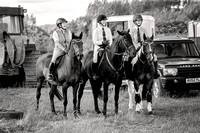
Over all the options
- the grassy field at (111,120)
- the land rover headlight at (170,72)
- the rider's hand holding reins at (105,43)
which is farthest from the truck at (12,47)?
the rider's hand holding reins at (105,43)

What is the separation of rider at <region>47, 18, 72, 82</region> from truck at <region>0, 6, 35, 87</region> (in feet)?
18.6

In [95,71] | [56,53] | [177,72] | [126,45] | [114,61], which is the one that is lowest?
[177,72]

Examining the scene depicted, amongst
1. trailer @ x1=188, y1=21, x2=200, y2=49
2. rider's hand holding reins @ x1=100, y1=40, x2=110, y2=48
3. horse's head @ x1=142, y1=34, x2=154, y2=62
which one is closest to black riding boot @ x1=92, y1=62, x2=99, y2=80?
rider's hand holding reins @ x1=100, y1=40, x2=110, y2=48

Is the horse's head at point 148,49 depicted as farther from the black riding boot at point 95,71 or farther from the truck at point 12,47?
the truck at point 12,47

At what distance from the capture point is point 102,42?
37.5 ft

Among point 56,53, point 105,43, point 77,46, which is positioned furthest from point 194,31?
point 77,46

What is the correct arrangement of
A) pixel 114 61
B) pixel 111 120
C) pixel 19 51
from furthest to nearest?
pixel 19 51 → pixel 114 61 → pixel 111 120

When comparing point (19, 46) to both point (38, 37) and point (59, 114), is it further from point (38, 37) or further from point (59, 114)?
point (38, 37)

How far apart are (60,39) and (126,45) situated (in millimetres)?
1943

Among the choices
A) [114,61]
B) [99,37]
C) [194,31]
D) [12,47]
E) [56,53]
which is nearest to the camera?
[114,61]

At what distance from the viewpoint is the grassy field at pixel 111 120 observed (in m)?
9.22

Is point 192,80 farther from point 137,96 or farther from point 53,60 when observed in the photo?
point 53,60

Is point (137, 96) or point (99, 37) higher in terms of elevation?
point (99, 37)

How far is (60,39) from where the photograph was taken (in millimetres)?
11766
